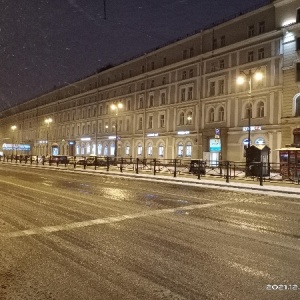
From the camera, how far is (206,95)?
44.9 metres

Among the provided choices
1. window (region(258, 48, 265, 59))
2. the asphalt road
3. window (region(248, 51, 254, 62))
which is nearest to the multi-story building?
window (region(248, 51, 254, 62))

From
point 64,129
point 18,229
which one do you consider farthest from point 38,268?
point 64,129

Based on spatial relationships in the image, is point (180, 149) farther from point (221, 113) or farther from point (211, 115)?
point (221, 113)

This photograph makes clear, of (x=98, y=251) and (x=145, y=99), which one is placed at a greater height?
(x=145, y=99)

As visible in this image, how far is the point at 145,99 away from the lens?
5428 centimetres

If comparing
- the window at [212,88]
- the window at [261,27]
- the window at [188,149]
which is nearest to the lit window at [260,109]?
the window at [212,88]

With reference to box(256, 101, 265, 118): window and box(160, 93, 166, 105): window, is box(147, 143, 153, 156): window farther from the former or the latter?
box(256, 101, 265, 118): window

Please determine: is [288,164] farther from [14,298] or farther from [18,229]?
[14,298]

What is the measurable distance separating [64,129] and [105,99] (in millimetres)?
18579

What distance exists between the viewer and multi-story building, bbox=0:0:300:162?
3591 centimetres

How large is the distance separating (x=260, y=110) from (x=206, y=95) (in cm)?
817

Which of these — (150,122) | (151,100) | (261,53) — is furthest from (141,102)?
(261,53)

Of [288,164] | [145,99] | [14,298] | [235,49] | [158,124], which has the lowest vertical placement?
[14,298]

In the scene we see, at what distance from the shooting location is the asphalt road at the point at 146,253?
432 cm
